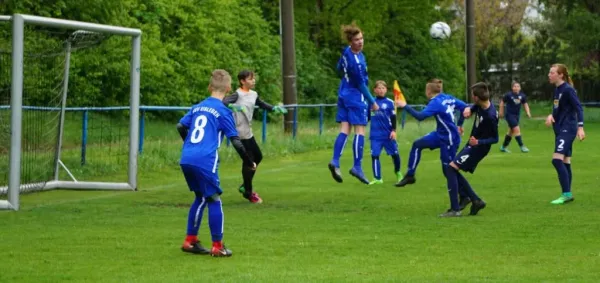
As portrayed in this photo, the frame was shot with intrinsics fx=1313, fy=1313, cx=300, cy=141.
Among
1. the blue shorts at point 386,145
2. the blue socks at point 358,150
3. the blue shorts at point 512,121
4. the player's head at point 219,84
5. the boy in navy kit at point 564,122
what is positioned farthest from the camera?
the blue shorts at point 512,121

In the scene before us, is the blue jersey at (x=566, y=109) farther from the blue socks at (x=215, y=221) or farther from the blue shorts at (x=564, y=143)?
the blue socks at (x=215, y=221)

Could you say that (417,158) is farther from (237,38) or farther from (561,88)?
(237,38)

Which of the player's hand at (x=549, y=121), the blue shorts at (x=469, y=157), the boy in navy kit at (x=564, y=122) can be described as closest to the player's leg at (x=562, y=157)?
the boy in navy kit at (x=564, y=122)

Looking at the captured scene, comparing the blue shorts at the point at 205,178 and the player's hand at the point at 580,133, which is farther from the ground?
the player's hand at the point at 580,133

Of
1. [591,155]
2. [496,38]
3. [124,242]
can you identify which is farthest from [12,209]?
[496,38]

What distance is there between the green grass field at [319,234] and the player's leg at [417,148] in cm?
16

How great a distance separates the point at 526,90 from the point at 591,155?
166ft

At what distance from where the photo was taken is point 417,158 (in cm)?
1777

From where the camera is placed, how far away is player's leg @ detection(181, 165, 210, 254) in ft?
35.6

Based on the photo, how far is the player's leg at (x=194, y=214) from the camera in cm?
1084

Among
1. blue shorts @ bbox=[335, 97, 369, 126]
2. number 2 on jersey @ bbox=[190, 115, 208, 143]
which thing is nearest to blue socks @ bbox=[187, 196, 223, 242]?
number 2 on jersey @ bbox=[190, 115, 208, 143]

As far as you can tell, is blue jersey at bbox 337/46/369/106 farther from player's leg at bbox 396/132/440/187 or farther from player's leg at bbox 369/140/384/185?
player's leg at bbox 369/140/384/185

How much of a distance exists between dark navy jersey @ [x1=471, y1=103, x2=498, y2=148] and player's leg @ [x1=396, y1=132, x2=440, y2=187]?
1.77 metres

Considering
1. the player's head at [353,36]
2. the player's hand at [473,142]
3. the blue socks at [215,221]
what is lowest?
the blue socks at [215,221]
